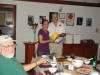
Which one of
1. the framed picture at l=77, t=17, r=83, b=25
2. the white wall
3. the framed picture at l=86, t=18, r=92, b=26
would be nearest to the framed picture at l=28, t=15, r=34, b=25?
the white wall

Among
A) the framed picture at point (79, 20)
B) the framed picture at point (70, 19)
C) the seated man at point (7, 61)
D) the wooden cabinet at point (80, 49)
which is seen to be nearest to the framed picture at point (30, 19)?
the framed picture at point (70, 19)

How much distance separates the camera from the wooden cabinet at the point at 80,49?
4902 millimetres

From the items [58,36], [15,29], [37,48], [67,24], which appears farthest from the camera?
[67,24]

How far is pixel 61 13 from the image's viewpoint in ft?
16.9

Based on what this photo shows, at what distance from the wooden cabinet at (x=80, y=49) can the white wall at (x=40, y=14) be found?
50 centimetres

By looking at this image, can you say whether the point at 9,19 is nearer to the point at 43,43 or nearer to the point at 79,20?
the point at 43,43

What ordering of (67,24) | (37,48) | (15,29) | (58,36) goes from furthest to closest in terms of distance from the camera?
(67,24) → (15,29) → (58,36) → (37,48)

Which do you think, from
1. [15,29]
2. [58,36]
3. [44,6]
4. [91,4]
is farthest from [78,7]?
[15,29]

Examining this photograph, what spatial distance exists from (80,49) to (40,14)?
1.78 m

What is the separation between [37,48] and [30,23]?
6.02ft

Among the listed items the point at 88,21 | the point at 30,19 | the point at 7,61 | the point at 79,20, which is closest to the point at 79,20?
the point at 79,20

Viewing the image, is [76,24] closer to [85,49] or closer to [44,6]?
[85,49]

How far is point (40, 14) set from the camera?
4.99 m

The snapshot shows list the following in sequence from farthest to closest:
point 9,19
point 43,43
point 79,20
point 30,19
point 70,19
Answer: point 79,20
point 70,19
point 9,19
point 30,19
point 43,43
